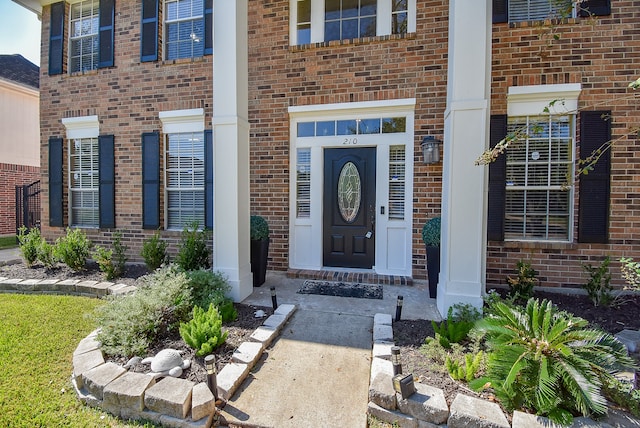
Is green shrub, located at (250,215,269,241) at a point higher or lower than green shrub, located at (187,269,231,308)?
higher

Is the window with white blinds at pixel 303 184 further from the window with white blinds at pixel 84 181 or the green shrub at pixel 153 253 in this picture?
the window with white blinds at pixel 84 181

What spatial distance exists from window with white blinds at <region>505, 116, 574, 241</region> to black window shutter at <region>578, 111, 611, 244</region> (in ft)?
0.53

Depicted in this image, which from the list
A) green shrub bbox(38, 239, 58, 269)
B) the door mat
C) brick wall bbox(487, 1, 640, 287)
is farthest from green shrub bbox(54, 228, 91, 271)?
brick wall bbox(487, 1, 640, 287)

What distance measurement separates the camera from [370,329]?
3.24 meters

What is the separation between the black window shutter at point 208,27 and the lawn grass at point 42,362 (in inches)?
167

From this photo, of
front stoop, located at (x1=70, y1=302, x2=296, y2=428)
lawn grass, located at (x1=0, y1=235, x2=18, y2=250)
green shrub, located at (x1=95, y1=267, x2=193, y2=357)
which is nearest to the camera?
front stoop, located at (x1=70, y1=302, x2=296, y2=428)

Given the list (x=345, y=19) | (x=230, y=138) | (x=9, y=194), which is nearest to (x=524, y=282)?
(x=230, y=138)

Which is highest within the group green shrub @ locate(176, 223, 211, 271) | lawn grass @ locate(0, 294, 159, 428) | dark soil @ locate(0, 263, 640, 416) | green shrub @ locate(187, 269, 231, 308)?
green shrub @ locate(176, 223, 211, 271)

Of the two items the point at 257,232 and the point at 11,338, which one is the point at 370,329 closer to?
the point at 257,232

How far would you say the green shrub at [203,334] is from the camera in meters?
2.59

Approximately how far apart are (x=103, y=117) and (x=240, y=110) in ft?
11.6

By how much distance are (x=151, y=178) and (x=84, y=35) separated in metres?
3.31

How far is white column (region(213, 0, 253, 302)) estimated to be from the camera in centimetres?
387

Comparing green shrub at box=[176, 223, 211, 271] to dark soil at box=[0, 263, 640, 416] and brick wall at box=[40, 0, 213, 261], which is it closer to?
dark soil at box=[0, 263, 640, 416]
